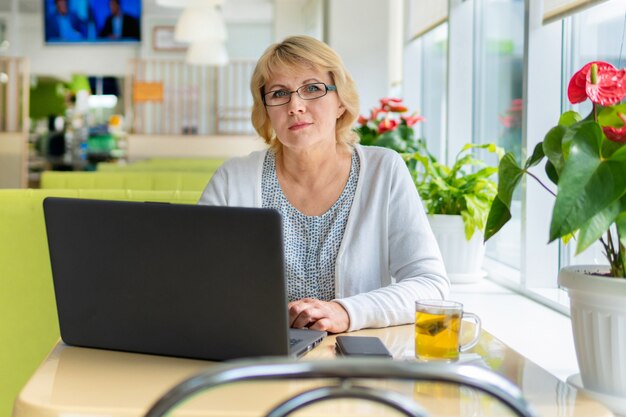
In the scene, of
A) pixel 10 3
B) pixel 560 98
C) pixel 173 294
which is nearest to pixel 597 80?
pixel 173 294

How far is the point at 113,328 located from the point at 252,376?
0.67 m

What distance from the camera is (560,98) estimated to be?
2.45m

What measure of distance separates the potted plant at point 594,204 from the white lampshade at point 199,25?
5.52m

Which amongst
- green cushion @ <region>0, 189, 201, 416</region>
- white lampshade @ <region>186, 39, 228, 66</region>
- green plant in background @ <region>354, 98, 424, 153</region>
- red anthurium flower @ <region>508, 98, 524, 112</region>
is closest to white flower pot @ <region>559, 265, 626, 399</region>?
Answer: green cushion @ <region>0, 189, 201, 416</region>

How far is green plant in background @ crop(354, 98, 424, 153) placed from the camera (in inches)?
129

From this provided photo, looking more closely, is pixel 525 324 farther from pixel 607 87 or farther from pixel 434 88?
pixel 434 88

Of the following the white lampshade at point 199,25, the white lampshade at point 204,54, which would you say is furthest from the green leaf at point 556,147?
the white lampshade at point 204,54

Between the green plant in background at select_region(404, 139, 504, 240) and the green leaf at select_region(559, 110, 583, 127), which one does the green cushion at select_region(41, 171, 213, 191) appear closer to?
the green plant in background at select_region(404, 139, 504, 240)

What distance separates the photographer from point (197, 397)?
1.01 meters

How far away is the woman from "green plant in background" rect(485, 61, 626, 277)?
538 millimetres

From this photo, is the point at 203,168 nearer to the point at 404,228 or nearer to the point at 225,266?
the point at 404,228

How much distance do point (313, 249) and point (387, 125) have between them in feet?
5.34

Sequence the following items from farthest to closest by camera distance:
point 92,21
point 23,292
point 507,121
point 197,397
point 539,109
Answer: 1. point 92,21
2. point 507,121
3. point 539,109
4. point 23,292
5. point 197,397

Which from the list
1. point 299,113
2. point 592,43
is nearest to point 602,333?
point 299,113
